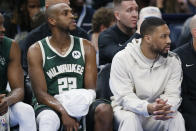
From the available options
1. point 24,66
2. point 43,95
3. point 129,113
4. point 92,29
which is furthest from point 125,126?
point 92,29

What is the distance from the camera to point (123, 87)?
502cm

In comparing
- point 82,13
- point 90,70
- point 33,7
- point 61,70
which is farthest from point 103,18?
point 61,70

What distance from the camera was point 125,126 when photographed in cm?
486

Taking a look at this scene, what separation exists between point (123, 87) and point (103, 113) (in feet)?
1.04

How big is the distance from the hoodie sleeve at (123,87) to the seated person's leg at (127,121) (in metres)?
0.06

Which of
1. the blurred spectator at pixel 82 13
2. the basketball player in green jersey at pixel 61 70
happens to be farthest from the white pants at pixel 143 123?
the blurred spectator at pixel 82 13

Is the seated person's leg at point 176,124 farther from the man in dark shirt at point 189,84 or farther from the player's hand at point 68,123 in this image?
the player's hand at point 68,123

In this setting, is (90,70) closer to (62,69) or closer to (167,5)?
(62,69)

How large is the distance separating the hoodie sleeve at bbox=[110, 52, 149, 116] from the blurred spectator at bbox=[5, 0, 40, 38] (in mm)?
2570

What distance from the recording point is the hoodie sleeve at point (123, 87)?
4918 mm

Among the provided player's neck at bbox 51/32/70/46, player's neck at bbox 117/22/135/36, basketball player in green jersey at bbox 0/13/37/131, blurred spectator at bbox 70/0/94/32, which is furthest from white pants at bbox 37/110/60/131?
blurred spectator at bbox 70/0/94/32

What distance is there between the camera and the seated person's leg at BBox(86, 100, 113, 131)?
4.86 meters

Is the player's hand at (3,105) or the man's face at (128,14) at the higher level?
the man's face at (128,14)

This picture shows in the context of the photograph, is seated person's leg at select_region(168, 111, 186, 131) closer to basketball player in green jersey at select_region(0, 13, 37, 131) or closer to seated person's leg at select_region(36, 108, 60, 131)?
seated person's leg at select_region(36, 108, 60, 131)
